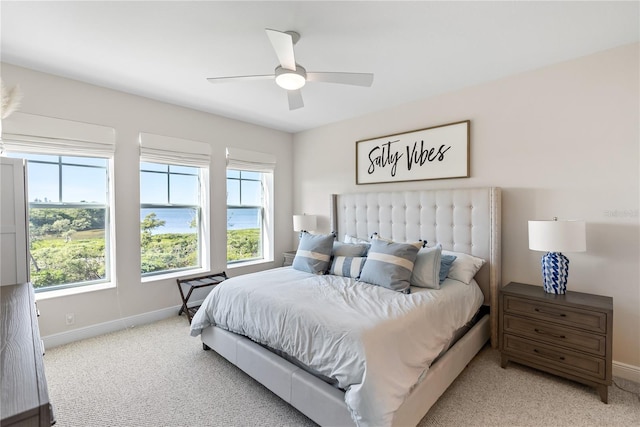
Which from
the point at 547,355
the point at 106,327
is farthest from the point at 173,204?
the point at 547,355

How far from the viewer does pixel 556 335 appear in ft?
7.32

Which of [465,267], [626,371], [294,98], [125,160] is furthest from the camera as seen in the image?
[125,160]

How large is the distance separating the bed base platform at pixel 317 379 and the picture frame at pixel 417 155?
166cm

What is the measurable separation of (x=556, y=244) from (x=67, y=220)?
443 centimetres

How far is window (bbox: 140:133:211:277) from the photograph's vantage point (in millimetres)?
3506

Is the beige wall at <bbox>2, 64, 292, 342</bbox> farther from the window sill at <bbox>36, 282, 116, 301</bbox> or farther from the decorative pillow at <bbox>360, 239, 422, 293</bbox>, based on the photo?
the decorative pillow at <bbox>360, 239, 422, 293</bbox>

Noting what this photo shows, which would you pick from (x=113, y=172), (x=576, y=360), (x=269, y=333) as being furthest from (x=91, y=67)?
(x=576, y=360)

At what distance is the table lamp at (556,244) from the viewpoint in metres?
2.20

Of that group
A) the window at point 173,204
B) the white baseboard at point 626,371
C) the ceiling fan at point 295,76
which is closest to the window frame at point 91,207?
the window at point 173,204

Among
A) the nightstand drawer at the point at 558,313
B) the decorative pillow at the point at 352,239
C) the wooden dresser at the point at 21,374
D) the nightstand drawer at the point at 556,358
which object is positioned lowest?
the nightstand drawer at the point at 556,358

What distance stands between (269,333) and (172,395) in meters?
0.85

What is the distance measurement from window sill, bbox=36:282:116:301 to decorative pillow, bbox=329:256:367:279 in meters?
2.42

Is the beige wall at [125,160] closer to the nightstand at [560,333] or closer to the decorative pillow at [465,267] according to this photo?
the decorative pillow at [465,267]

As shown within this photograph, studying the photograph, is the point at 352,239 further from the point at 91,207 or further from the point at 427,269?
the point at 91,207
